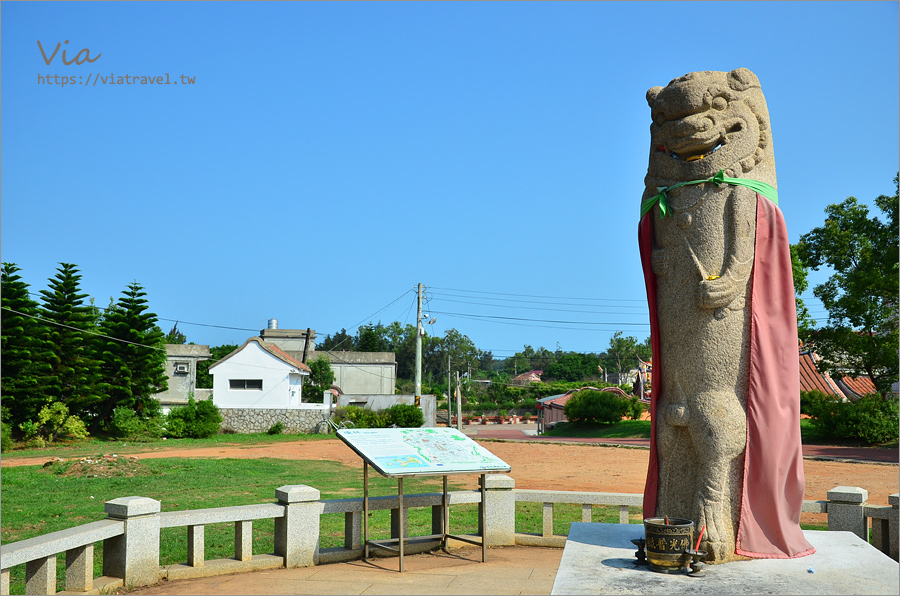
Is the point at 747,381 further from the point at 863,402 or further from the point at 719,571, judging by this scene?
the point at 863,402

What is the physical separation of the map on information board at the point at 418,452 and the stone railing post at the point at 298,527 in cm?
68

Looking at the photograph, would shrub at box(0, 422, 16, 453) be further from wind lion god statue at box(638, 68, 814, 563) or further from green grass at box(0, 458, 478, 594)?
wind lion god statue at box(638, 68, 814, 563)

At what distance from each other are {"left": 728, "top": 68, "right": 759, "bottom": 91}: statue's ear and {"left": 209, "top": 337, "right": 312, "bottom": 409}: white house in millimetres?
32559

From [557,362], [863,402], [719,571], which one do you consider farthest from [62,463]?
[557,362]

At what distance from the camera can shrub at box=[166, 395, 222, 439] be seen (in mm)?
32094

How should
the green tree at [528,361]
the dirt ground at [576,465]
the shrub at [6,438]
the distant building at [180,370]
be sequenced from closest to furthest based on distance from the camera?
1. the dirt ground at [576,465]
2. the shrub at [6,438]
3. the distant building at [180,370]
4. the green tree at [528,361]

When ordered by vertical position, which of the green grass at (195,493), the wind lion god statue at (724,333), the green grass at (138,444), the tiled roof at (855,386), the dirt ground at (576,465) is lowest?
the green grass at (138,444)

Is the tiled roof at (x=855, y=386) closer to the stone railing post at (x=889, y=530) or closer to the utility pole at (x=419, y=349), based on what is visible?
the utility pole at (x=419, y=349)

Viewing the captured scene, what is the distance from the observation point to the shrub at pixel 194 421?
32094mm

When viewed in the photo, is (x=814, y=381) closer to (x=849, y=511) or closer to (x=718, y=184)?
(x=849, y=511)

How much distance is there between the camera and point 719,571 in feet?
18.2

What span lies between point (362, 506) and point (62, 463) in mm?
13954

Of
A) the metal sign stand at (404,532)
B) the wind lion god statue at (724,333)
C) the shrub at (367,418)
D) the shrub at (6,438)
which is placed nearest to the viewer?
the wind lion god statue at (724,333)

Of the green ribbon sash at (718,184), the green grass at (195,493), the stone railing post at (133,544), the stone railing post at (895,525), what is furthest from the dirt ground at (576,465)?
the stone railing post at (133,544)
